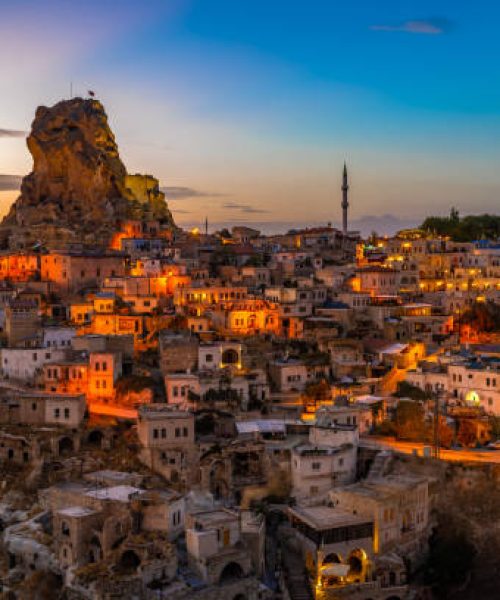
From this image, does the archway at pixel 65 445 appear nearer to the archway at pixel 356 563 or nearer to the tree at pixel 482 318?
the archway at pixel 356 563

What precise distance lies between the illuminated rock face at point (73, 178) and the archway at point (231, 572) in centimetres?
4180

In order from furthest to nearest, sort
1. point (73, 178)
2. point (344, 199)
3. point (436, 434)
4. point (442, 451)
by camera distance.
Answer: point (344, 199) < point (73, 178) < point (442, 451) < point (436, 434)

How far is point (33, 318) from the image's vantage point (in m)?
42.0

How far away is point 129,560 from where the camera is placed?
81.8ft

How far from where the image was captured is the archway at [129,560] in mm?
24641

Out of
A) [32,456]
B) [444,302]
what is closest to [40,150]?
[444,302]

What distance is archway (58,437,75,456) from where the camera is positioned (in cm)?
3209

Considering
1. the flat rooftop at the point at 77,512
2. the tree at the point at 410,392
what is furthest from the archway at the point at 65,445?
the tree at the point at 410,392

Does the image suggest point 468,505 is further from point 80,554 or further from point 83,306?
point 83,306

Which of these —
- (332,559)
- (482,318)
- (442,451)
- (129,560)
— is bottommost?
(332,559)

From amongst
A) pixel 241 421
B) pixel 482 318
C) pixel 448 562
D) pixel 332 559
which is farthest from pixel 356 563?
pixel 482 318

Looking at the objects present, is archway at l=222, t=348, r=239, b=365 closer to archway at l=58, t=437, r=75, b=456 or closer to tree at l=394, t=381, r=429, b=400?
tree at l=394, t=381, r=429, b=400

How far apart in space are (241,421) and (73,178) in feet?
130

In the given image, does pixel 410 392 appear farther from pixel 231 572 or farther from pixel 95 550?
pixel 95 550
